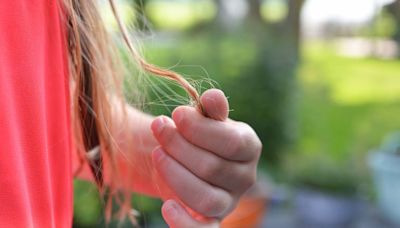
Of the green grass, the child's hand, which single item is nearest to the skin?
the child's hand

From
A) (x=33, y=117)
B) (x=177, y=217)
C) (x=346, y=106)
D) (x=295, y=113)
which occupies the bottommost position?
(x=346, y=106)

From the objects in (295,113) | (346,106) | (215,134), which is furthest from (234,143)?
(346,106)

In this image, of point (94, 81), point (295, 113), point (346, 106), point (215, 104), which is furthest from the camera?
point (346, 106)

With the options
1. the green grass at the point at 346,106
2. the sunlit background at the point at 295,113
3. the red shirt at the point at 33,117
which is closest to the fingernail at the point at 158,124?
the red shirt at the point at 33,117

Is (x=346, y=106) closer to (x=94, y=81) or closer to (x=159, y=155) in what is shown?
(x=94, y=81)

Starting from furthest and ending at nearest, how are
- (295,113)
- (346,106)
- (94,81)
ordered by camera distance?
1. (346,106)
2. (295,113)
3. (94,81)

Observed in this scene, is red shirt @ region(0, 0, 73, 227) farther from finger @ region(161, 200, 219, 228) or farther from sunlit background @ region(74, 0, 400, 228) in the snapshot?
sunlit background @ region(74, 0, 400, 228)
